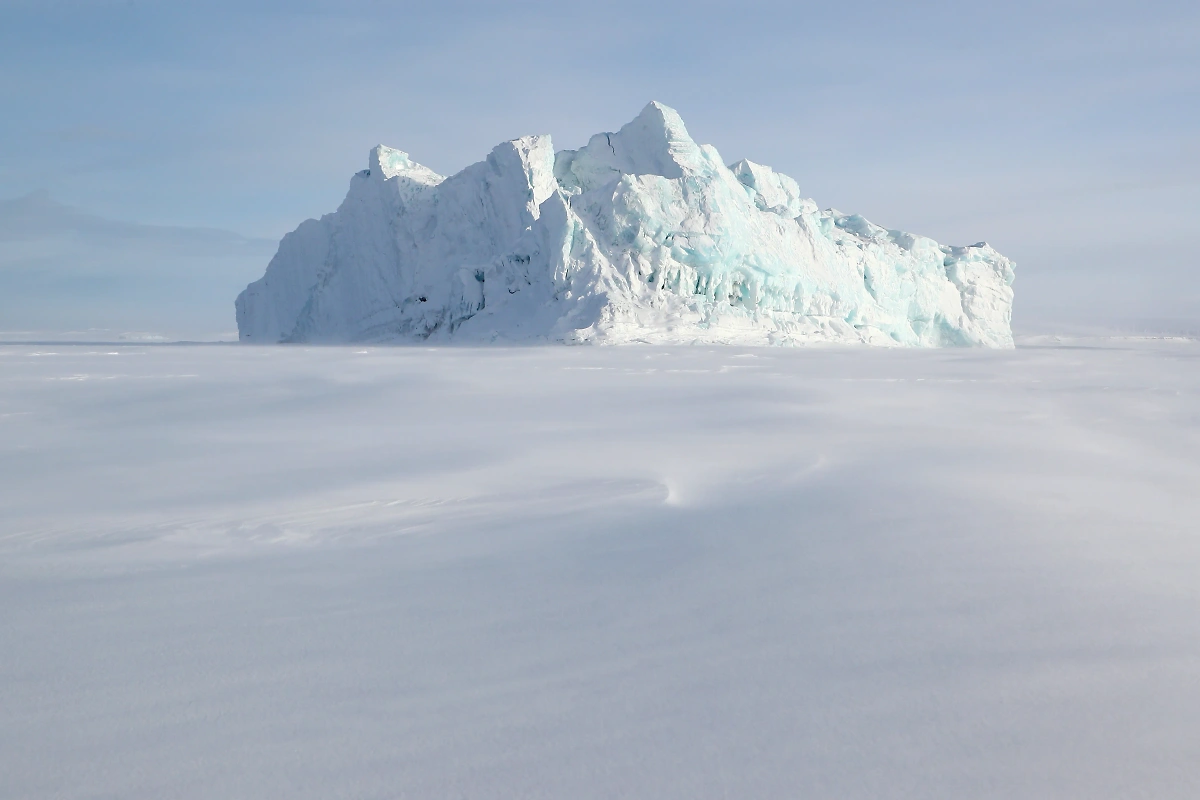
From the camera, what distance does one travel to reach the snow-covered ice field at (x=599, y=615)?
139 cm

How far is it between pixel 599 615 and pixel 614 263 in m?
16.1

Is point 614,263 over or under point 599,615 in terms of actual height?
over

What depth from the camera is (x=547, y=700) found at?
1.58 m

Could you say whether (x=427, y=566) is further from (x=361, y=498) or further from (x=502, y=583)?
(x=361, y=498)

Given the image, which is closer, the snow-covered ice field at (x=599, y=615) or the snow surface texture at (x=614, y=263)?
the snow-covered ice field at (x=599, y=615)

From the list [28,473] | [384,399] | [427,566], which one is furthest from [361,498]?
[384,399]

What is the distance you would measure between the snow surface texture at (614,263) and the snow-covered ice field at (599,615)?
1226cm

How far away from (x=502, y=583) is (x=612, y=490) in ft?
3.18

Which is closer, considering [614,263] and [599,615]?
[599,615]

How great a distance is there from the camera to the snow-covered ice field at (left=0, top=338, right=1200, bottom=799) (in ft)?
4.55

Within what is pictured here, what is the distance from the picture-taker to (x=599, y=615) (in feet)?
6.44

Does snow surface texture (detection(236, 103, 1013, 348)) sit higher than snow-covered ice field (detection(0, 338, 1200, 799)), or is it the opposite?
snow surface texture (detection(236, 103, 1013, 348))

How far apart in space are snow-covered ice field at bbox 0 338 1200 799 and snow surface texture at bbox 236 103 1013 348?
12.3m

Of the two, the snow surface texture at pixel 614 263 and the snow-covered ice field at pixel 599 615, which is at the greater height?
the snow surface texture at pixel 614 263
